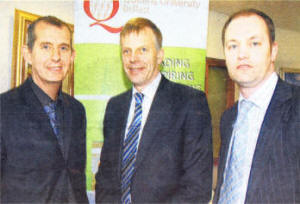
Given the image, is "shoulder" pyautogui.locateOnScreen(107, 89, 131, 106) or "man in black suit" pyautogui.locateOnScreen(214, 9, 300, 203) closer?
"man in black suit" pyautogui.locateOnScreen(214, 9, 300, 203)

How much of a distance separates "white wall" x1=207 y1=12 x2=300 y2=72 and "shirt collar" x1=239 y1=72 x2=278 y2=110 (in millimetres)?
156

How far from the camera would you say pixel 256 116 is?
0.64 meters

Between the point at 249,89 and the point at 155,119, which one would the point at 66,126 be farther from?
the point at 249,89

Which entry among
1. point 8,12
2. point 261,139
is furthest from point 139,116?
point 8,12

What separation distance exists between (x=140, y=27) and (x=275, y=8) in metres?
0.42

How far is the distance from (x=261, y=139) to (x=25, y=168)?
0.57m

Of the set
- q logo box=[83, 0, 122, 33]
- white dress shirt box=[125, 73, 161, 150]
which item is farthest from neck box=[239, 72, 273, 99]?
q logo box=[83, 0, 122, 33]

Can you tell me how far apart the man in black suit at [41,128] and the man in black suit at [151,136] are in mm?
110

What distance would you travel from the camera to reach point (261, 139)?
60 cm

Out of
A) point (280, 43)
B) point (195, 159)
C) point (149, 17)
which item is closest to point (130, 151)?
point (195, 159)

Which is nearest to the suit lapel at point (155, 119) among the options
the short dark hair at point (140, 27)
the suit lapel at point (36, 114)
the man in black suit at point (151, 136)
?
the man in black suit at point (151, 136)

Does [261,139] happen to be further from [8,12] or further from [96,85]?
[8,12]

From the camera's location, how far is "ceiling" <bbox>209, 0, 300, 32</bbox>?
777 mm

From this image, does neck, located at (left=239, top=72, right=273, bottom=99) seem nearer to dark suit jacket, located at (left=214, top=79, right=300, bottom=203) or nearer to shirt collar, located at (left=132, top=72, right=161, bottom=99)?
dark suit jacket, located at (left=214, top=79, right=300, bottom=203)
